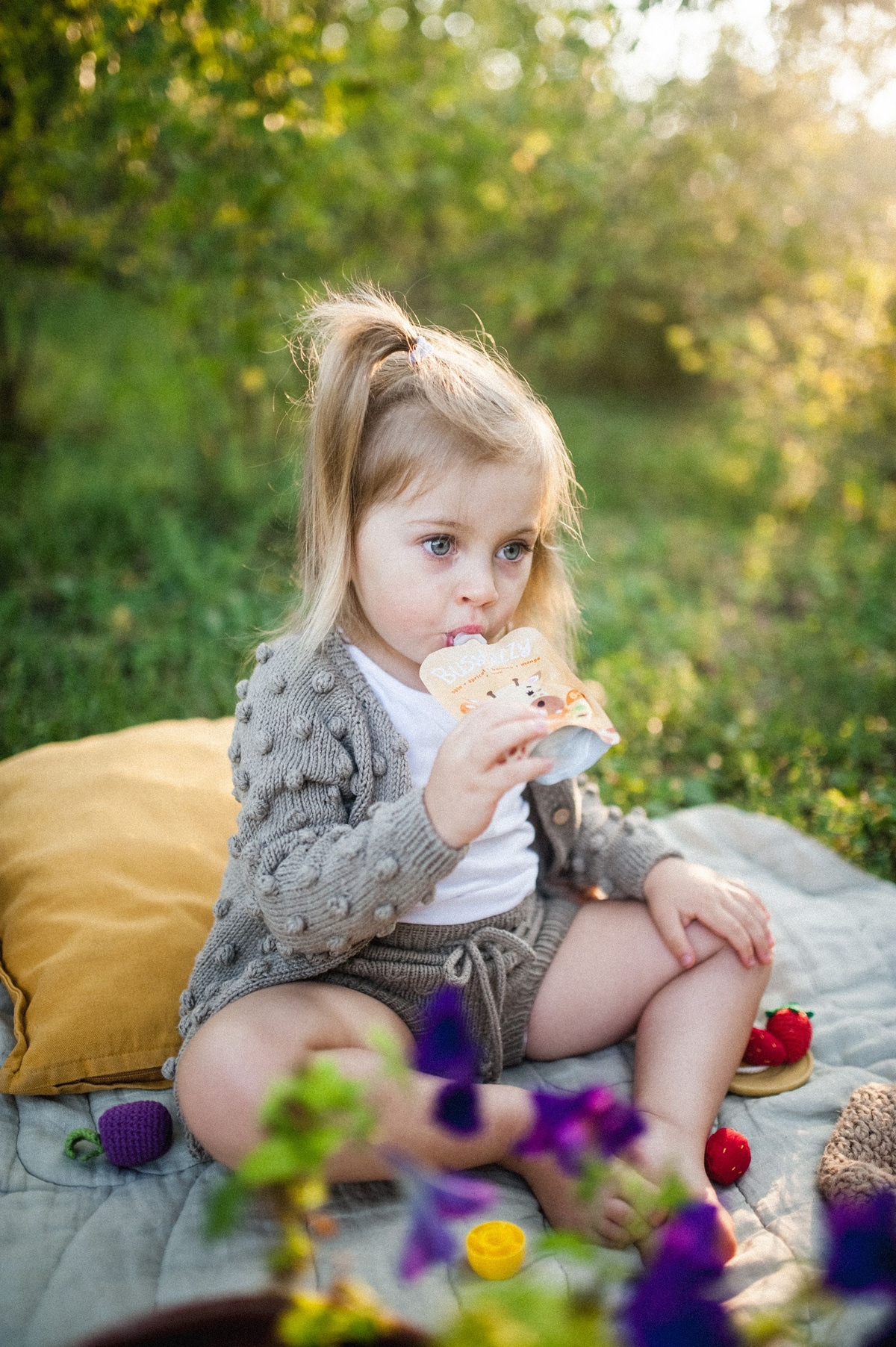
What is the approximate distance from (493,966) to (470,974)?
1.8 inches

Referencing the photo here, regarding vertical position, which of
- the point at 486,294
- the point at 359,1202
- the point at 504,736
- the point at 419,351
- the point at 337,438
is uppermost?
the point at 486,294

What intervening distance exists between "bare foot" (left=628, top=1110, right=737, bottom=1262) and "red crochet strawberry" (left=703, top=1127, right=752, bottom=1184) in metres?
0.02

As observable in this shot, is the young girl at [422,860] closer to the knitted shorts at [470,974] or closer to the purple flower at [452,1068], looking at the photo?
the knitted shorts at [470,974]

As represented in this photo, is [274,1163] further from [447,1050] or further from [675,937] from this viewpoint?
[675,937]

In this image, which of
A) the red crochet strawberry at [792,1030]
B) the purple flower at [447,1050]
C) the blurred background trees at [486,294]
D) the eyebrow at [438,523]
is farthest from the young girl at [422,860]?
the blurred background trees at [486,294]

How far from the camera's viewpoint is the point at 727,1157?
1312mm

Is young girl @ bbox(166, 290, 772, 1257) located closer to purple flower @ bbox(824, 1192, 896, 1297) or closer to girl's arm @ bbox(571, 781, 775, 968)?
girl's arm @ bbox(571, 781, 775, 968)

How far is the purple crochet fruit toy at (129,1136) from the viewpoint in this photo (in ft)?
4.30

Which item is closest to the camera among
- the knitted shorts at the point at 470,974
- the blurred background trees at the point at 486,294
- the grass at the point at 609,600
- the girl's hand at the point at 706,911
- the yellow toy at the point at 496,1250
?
the yellow toy at the point at 496,1250

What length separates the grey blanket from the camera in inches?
42.1

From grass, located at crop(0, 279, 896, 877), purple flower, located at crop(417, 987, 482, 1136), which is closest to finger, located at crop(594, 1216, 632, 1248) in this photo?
purple flower, located at crop(417, 987, 482, 1136)

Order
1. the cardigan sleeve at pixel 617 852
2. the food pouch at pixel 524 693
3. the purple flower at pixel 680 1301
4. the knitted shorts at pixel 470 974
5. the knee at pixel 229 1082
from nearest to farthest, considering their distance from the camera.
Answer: the purple flower at pixel 680 1301, the knee at pixel 229 1082, the food pouch at pixel 524 693, the knitted shorts at pixel 470 974, the cardigan sleeve at pixel 617 852

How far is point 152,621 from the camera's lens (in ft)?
10.4

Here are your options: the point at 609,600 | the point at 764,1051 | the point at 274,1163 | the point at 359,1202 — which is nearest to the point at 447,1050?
the point at 274,1163
